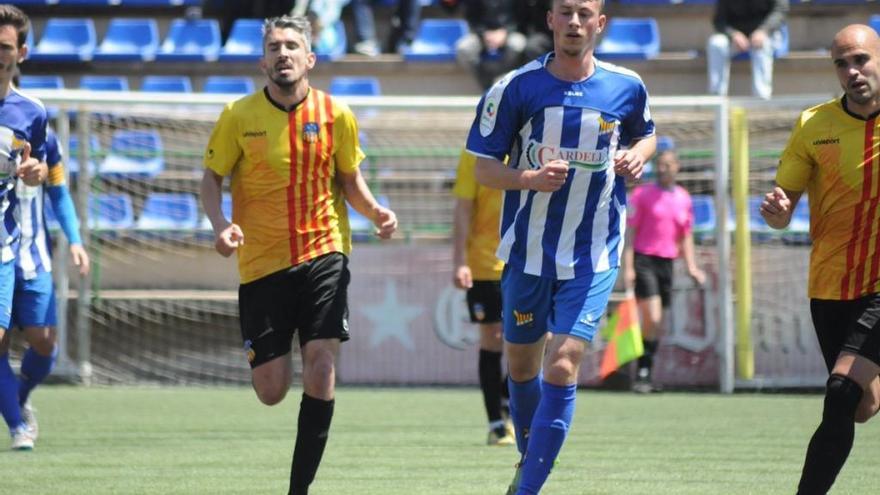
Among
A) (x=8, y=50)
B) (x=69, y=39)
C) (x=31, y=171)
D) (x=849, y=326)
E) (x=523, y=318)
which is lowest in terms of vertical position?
(x=523, y=318)

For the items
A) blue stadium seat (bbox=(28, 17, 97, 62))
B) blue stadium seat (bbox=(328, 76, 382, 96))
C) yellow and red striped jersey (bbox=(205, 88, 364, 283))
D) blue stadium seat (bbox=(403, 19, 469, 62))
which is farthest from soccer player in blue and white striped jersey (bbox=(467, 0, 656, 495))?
blue stadium seat (bbox=(28, 17, 97, 62))

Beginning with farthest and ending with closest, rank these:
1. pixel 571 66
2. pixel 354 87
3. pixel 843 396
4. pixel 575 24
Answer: pixel 354 87, pixel 571 66, pixel 575 24, pixel 843 396

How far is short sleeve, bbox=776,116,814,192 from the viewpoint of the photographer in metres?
6.36

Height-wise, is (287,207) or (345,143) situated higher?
(345,143)

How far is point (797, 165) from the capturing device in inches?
251

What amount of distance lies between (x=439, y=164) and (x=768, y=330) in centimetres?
358

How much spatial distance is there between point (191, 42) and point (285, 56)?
475 inches

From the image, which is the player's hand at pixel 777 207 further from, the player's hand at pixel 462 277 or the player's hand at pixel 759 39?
the player's hand at pixel 759 39

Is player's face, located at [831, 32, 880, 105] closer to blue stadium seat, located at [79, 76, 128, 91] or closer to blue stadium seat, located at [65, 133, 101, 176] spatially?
blue stadium seat, located at [65, 133, 101, 176]

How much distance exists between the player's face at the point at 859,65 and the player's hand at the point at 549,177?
1.19m

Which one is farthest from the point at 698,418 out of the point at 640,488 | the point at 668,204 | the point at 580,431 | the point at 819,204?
the point at 819,204

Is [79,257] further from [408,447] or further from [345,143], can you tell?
[345,143]

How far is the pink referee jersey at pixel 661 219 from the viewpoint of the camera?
44.7ft

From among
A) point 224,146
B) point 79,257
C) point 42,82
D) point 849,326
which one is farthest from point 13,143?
point 42,82
